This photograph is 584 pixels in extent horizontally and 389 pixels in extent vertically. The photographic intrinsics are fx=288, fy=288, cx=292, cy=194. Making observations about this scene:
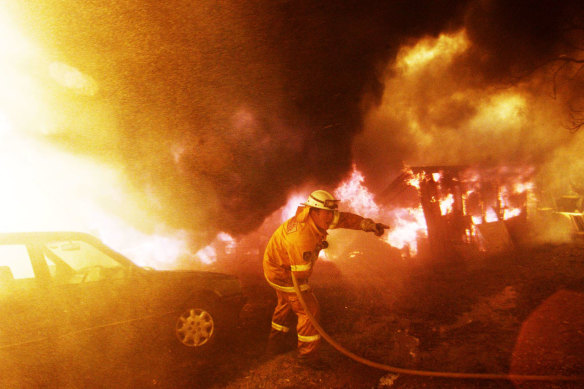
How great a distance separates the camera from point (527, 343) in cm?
346

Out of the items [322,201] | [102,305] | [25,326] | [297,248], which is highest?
[322,201]

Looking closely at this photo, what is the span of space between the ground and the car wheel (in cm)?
19

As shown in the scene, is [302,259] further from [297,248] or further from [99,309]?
[99,309]

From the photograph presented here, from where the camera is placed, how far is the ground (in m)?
3.15

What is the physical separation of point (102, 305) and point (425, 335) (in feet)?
13.6

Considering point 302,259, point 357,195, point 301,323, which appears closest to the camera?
point 302,259

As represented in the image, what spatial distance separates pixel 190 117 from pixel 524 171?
45.8 feet

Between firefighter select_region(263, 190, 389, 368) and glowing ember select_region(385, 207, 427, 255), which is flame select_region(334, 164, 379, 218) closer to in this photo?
glowing ember select_region(385, 207, 427, 255)

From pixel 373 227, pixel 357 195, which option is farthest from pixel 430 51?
pixel 373 227

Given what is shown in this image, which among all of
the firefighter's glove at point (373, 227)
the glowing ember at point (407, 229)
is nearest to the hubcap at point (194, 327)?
the firefighter's glove at point (373, 227)

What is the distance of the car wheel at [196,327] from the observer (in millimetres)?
3674

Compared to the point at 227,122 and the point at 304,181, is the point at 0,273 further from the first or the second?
the point at 304,181

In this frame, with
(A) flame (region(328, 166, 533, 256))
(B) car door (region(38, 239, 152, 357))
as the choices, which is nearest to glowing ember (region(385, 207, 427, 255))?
(A) flame (region(328, 166, 533, 256))

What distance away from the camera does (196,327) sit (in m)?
3.75
